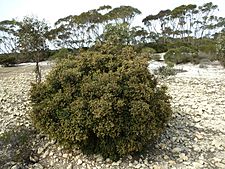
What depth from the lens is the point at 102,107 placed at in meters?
6.96

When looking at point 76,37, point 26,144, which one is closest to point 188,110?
point 26,144

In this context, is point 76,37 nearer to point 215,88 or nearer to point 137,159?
point 215,88

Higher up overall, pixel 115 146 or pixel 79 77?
pixel 79 77

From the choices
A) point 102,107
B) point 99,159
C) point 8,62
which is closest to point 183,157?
point 99,159

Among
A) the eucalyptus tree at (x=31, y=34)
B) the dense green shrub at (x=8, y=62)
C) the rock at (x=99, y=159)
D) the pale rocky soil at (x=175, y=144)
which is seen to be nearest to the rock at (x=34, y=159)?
the pale rocky soil at (x=175, y=144)

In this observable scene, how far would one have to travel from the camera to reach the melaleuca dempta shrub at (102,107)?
7098mm

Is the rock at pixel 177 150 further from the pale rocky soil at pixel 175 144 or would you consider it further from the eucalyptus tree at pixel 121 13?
the eucalyptus tree at pixel 121 13

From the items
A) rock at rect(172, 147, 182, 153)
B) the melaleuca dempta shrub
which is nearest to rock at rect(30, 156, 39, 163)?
the melaleuca dempta shrub

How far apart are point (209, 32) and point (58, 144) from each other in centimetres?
4176

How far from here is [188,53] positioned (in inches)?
1029

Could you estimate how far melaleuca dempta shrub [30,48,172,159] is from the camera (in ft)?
23.3

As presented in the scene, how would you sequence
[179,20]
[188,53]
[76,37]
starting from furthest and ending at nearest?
1. [179,20]
2. [76,37]
3. [188,53]

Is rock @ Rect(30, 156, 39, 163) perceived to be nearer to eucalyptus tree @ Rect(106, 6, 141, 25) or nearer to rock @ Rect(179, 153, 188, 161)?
rock @ Rect(179, 153, 188, 161)

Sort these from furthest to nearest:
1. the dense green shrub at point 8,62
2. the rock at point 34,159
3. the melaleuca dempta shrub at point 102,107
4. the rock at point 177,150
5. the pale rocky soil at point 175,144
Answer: the dense green shrub at point 8,62
the rock at point 177,150
the rock at point 34,159
the pale rocky soil at point 175,144
the melaleuca dempta shrub at point 102,107
